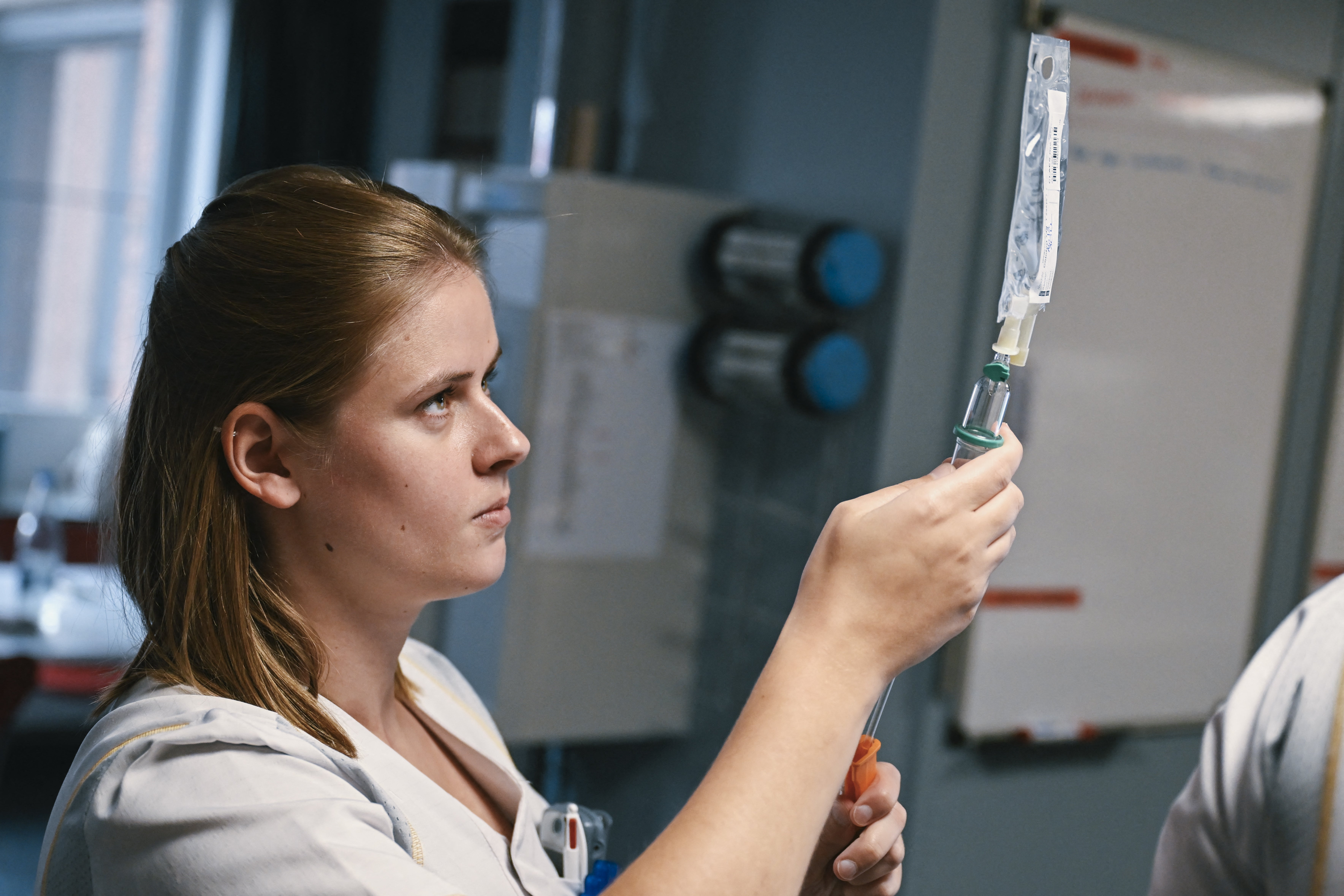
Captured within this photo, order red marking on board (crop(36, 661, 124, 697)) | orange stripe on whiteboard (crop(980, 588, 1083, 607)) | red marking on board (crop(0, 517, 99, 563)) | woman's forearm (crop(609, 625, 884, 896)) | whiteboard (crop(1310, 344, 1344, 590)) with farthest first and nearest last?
red marking on board (crop(0, 517, 99, 563))
red marking on board (crop(36, 661, 124, 697))
whiteboard (crop(1310, 344, 1344, 590))
orange stripe on whiteboard (crop(980, 588, 1083, 607))
woman's forearm (crop(609, 625, 884, 896))

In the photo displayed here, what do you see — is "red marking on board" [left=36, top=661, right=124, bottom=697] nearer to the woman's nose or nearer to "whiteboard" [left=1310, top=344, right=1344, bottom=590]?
the woman's nose

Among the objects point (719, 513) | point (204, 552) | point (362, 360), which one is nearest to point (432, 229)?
point (362, 360)

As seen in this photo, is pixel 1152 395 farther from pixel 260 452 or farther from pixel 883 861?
pixel 260 452

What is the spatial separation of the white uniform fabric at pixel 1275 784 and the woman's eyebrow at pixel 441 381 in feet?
2.22

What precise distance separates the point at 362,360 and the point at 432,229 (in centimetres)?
14

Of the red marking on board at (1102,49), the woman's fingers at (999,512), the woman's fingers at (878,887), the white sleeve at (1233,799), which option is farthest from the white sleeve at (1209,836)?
the red marking on board at (1102,49)

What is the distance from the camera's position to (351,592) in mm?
947

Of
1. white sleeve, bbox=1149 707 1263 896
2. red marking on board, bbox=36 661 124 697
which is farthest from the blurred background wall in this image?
red marking on board, bbox=36 661 124 697

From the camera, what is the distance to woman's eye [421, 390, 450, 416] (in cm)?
92

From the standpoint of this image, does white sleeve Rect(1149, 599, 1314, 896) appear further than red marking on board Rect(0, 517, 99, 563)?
No

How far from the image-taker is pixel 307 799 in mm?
735

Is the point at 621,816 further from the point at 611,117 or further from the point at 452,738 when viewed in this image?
the point at 452,738

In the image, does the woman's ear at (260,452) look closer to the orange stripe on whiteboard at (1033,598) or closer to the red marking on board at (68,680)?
the orange stripe on whiteboard at (1033,598)

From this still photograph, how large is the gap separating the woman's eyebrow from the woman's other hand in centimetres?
31
